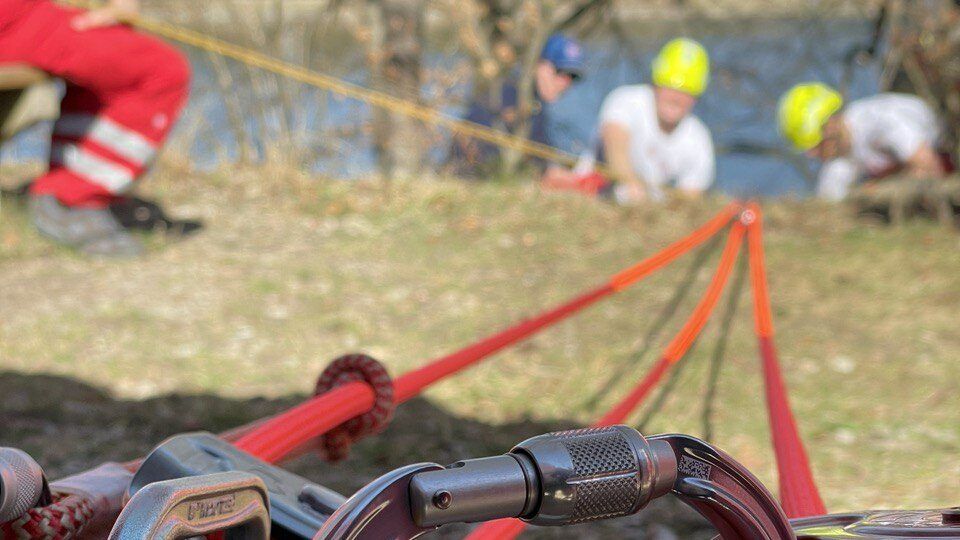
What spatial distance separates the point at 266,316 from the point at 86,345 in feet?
2.15

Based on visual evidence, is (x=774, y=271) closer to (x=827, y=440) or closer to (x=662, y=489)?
(x=827, y=440)

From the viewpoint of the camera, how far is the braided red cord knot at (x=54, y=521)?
114 centimetres

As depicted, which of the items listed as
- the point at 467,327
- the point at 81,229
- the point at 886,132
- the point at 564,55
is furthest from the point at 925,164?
the point at 81,229

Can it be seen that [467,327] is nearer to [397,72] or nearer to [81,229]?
[81,229]

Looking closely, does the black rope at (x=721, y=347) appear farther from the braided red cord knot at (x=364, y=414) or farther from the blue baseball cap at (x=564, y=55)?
the blue baseball cap at (x=564, y=55)

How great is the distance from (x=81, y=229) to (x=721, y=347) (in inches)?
104

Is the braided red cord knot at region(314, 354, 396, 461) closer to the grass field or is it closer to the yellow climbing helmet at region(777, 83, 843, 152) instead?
the grass field

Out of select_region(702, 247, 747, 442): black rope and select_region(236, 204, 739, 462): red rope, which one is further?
select_region(702, 247, 747, 442): black rope

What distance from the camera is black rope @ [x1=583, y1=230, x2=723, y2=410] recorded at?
3.37 m

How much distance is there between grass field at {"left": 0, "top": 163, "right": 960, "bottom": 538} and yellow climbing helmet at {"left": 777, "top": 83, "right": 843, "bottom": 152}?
4.44 metres

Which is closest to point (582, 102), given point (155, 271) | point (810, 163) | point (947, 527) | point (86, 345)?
point (810, 163)

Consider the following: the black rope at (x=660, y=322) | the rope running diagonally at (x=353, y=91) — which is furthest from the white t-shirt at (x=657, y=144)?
the black rope at (x=660, y=322)

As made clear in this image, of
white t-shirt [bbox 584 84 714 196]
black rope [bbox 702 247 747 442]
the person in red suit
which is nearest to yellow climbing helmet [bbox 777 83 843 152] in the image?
white t-shirt [bbox 584 84 714 196]

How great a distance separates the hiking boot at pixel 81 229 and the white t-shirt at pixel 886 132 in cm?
363
